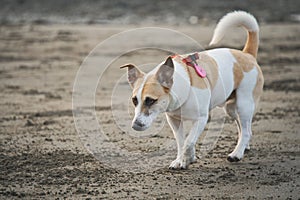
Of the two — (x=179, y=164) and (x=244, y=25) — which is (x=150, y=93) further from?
(x=244, y=25)

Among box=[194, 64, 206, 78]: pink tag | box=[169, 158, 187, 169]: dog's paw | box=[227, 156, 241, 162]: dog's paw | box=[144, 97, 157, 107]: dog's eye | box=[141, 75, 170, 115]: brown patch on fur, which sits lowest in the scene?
box=[227, 156, 241, 162]: dog's paw

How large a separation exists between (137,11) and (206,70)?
65.6 feet

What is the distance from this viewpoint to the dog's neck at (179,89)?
19.9 feet

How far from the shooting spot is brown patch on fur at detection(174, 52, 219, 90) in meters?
6.32

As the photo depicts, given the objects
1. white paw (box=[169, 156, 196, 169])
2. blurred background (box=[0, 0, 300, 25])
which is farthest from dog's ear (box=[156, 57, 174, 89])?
blurred background (box=[0, 0, 300, 25])

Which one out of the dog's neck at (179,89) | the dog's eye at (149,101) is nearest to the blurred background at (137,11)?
the dog's neck at (179,89)

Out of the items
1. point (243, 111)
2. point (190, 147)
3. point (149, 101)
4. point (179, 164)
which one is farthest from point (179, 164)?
point (149, 101)

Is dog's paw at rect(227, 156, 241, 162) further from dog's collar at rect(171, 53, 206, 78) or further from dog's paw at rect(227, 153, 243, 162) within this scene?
dog's collar at rect(171, 53, 206, 78)

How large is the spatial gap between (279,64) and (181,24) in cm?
890

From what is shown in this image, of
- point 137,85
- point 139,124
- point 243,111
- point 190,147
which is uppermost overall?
point 137,85

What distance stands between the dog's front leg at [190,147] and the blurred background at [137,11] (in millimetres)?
15968

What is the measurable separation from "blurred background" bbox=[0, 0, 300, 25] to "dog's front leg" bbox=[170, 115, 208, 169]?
52.4 ft

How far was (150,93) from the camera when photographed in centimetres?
586

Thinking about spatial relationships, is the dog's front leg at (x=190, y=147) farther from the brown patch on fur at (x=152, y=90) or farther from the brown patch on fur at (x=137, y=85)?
the brown patch on fur at (x=137, y=85)
